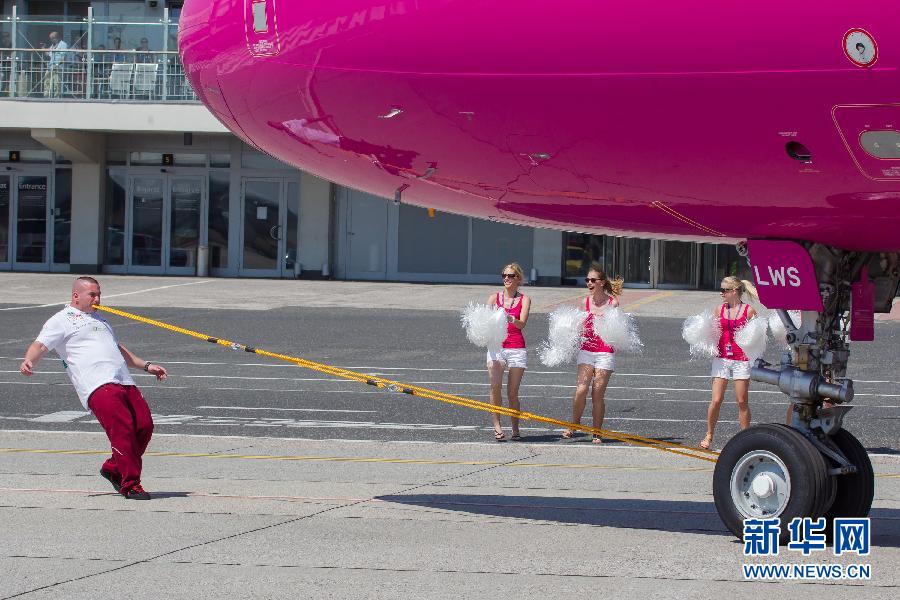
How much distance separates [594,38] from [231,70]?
2.04m

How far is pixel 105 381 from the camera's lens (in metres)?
9.88

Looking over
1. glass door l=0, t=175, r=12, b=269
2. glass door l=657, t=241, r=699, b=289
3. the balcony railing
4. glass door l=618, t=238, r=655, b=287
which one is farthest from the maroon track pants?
glass door l=0, t=175, r=12, b=269

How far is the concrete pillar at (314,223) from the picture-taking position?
1599 inches

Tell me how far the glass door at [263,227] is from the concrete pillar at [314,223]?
59 cm

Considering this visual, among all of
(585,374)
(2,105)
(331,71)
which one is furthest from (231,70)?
(2,105)

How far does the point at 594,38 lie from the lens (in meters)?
7.20

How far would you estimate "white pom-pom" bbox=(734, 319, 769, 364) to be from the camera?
1311 centimetres

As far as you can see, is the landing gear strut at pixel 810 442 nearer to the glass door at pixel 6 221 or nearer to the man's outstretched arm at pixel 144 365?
the man's outstretched arm at pixel 144 365

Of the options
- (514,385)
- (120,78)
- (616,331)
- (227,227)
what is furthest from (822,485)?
(227,227)

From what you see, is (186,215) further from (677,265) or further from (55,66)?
(677,265)

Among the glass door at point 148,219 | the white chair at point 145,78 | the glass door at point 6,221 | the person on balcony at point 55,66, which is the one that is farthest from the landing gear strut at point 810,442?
the glass door at point 6,221

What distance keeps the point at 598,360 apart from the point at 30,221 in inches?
1221

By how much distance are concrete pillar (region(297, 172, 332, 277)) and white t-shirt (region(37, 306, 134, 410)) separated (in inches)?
1209

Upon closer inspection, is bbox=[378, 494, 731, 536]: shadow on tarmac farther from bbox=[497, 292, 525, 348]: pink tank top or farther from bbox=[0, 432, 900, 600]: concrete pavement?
bbox=[497, 292, 525, 348]: pink tank top
